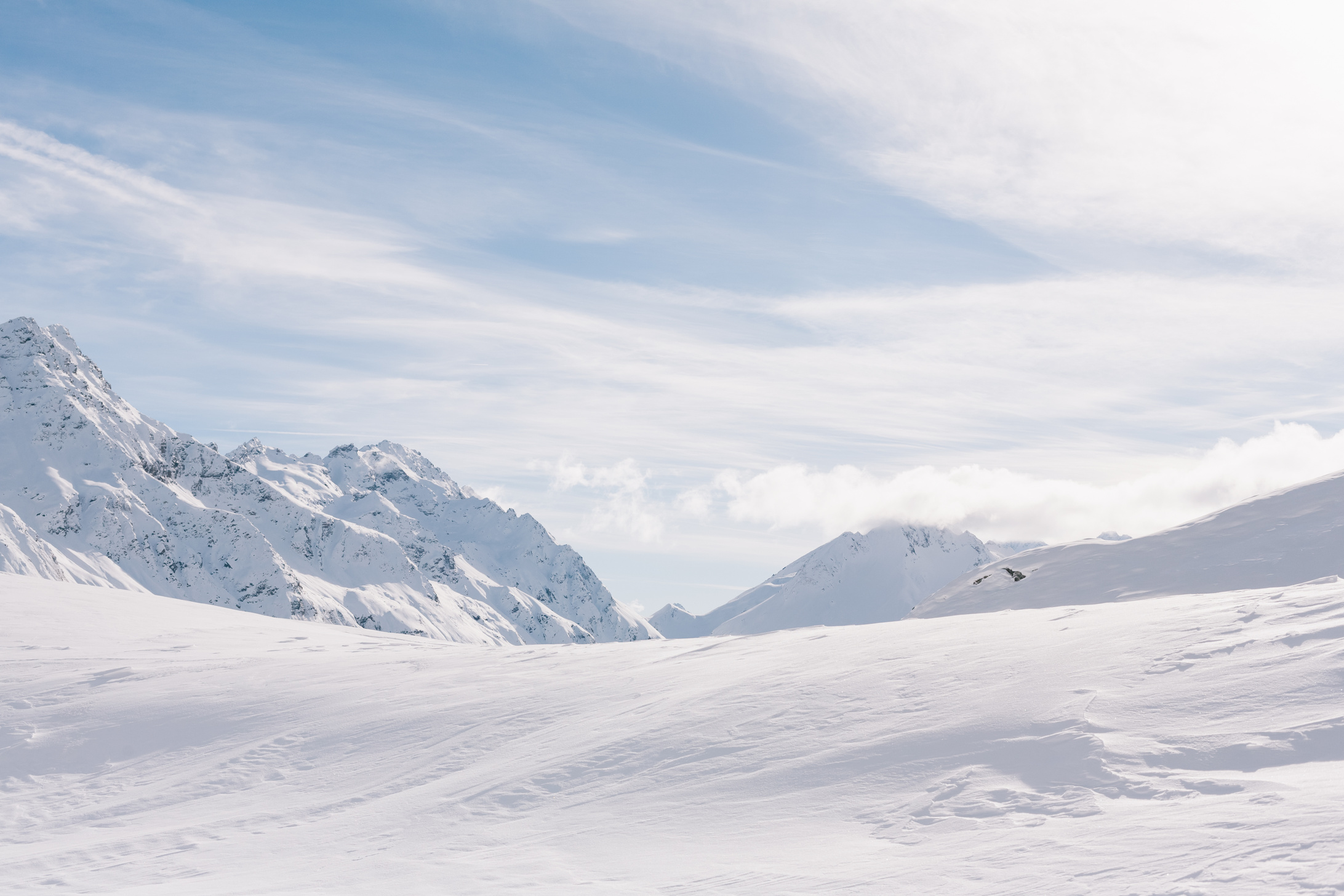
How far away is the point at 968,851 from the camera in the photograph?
8.58m

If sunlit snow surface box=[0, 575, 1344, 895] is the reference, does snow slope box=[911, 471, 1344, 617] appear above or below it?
above

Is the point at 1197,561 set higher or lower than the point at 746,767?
higher

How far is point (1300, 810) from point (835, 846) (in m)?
4.18

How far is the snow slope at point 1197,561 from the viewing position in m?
27.2

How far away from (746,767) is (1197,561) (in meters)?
23.4

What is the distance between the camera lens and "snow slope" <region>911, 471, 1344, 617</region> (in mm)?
27203

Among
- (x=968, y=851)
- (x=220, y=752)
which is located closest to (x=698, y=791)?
(x=968, y=851)

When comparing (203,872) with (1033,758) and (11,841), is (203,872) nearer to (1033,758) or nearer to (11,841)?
(11,841)

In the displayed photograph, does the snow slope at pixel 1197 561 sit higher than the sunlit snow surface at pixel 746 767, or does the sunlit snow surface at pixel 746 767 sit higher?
the snow slope at pixel 1197 561

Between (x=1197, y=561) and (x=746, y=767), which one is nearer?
(x=746, y=767)

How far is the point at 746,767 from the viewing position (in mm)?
12039

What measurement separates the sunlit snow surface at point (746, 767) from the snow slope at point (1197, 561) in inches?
433

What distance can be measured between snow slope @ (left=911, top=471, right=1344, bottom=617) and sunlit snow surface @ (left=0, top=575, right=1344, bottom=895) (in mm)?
11002

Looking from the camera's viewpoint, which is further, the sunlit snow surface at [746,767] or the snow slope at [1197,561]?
the snow slope at [1197,561]
